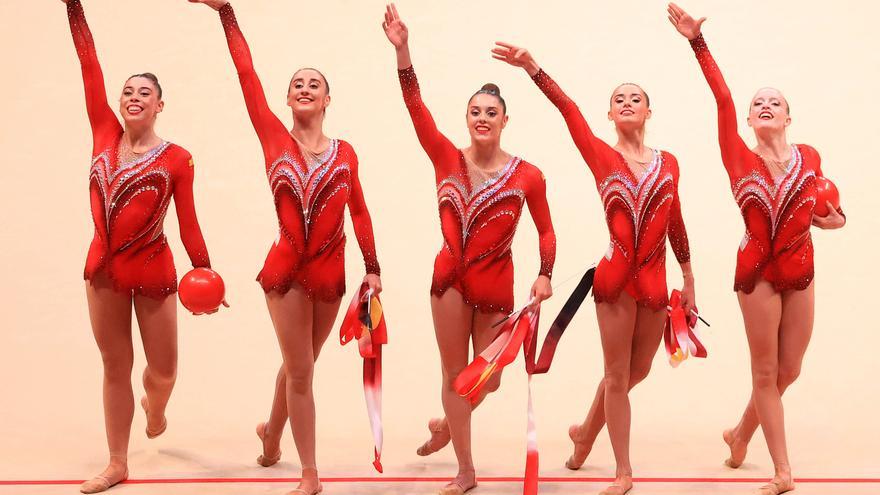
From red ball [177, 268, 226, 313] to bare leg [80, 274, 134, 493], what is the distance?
373mm

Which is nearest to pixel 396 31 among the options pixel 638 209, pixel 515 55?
pixel 515 55

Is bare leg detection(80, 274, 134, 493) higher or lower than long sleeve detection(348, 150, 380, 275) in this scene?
lower

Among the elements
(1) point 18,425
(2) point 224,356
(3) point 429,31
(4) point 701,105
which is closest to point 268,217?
(2) point 224,356

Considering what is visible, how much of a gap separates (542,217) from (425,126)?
0.75 meters

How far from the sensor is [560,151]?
1022cm

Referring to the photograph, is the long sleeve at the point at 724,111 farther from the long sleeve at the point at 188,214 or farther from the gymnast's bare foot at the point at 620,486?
the long sleeve at the point at 188,214

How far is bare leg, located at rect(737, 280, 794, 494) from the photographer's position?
6.45 metres

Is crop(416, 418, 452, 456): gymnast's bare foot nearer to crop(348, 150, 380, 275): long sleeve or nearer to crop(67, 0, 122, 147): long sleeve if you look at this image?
A: crop(348, 150, 380, 275): long sleeve

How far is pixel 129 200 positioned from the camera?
20.9 ft

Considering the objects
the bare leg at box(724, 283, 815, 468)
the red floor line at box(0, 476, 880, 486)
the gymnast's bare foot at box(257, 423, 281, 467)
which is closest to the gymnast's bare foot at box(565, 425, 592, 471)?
the red floor line at box(0, 476, 880, 486)

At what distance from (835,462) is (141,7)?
6.38 m

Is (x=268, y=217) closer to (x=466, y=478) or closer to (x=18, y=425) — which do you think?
(x=18, y=425)

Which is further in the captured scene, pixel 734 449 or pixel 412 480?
pixel 734 449

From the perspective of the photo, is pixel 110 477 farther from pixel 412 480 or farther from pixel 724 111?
pixel 724 111
